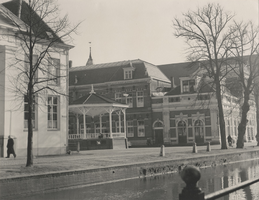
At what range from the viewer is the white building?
20.9 m

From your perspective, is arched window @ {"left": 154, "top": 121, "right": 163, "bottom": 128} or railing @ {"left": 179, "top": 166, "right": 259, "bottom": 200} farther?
arched window @ {"left": 154, "top": 121, "right": 163, "bottom": 128}

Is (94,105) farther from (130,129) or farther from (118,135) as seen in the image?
(130,129)

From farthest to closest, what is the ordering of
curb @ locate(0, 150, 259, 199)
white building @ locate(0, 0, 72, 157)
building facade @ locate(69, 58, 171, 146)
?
building facade @ locate(69, 58, 171, 146) < white building @ locate(0, 0, 72, 157) < curb @ locate(0, 150, 259, 199)

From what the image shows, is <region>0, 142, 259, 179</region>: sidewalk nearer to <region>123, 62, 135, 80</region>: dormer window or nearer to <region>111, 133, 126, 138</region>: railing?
<region>111, 133, 126, 138</region>: railing

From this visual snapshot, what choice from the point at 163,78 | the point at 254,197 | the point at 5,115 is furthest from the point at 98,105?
the point at 254,197

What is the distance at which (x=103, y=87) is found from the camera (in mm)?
52312

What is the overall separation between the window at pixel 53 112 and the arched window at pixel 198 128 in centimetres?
2517

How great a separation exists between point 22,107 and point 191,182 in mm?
18537

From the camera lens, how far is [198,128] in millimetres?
45688

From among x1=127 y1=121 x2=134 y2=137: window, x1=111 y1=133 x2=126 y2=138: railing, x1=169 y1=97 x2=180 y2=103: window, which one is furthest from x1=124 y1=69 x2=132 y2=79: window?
x1=111 y1=133 x2=126 y2=138: railing

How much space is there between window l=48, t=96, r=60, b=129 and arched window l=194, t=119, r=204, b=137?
25.2 metres

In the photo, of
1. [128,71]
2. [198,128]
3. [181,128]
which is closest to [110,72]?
[128,71]

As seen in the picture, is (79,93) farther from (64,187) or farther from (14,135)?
(64,187)

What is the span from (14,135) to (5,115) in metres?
1.37
